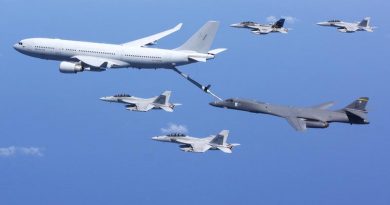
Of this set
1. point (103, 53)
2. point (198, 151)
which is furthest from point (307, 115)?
point (103, 53)

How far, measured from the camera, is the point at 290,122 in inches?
3659

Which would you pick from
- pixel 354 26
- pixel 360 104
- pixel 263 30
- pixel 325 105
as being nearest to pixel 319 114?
pixel 325 105

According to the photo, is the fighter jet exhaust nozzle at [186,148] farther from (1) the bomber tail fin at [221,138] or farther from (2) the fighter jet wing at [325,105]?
(2) the fighter jet wing at [325,105]

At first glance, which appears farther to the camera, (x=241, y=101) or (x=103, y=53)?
(x=103, y=53)

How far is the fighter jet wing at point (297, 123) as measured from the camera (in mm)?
91375

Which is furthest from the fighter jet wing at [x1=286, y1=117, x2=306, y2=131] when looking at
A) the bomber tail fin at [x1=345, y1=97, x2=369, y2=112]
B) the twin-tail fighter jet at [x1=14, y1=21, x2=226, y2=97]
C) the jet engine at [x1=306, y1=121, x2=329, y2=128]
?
the twin-tail fighter jet at [x1=14, y1=21, x2=226, y2=97]

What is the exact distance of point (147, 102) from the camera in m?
102

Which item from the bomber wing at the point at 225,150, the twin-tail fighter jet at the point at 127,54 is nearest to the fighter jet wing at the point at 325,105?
the bomber wing at the point at 225,150

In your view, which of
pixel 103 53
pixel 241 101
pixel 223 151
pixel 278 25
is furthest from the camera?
pixel 278 25

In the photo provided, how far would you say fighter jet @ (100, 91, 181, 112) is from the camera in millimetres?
100188

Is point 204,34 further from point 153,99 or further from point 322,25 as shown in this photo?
point 322,25

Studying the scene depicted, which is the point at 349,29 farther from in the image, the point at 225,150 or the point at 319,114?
the point at 225,150

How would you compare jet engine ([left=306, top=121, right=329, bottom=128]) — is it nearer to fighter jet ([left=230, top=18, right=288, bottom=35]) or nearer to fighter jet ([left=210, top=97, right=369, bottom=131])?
fighter jet ([left=210, top=97, right=369, bottom=131])

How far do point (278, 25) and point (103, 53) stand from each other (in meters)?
44.2
